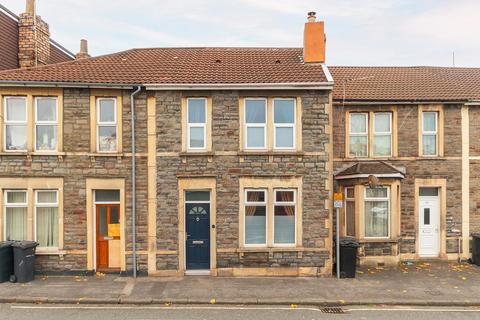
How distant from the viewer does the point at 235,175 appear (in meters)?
12.9

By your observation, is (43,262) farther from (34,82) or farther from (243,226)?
(243,226)

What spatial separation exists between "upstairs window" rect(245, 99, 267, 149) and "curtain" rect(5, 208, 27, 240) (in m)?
8.04

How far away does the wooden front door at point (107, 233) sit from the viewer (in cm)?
1296

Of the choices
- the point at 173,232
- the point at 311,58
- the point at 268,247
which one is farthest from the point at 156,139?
the point at 311,58

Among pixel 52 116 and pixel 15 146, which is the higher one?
pixel 52 116

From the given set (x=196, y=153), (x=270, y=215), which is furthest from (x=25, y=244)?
(x=270, y=215)

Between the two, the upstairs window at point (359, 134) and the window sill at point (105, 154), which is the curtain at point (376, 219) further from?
the window sill at point (105, 154)

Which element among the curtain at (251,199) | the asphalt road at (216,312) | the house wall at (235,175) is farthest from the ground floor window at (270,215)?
the asphalt road at (216,312)

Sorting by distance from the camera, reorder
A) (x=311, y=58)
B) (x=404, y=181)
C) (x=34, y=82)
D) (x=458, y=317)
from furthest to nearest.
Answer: (x=404, y=181) → (x=311, y=58) → (x=34, y=82) → (x=458, y=317)

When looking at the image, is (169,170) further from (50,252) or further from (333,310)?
(333,310)

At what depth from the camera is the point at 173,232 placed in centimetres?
1278

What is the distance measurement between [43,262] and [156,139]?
5529 mm

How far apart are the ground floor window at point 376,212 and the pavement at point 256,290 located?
191 centimetres

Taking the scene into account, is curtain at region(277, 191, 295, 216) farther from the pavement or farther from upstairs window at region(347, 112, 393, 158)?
upstairs window at region(347, 112, 393, 158)
